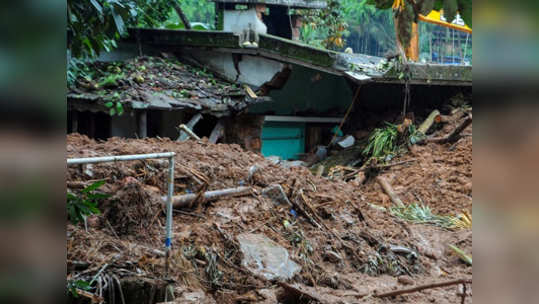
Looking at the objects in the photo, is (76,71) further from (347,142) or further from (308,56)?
(347,142)

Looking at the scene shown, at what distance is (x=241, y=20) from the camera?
12852mm

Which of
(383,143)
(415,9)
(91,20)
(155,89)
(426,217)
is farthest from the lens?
(383,143)

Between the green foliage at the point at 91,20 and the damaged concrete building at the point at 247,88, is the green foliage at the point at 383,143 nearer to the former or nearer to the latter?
the damaged concrete building at the point at 247,88

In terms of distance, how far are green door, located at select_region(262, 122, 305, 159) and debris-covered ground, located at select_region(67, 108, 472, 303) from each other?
4.41m

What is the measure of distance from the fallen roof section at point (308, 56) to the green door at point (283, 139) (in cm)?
181

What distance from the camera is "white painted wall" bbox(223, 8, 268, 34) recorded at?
12.6 m

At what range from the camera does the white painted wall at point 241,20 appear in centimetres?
1258

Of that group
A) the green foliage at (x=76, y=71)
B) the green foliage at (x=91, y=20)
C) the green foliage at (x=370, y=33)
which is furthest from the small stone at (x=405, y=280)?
the green foliage at (x=370, y=33)

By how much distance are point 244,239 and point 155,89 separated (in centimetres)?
523

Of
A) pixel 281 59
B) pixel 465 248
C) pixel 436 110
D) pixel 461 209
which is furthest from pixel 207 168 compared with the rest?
pixel 436 110

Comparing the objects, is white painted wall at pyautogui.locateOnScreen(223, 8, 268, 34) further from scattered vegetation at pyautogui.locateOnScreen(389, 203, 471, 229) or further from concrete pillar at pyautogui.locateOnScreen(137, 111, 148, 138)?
scattered vegetation at pyautogui.locateOnScreen(389, 203, 471, 229)

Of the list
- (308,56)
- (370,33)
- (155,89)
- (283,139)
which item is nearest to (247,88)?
(308,56)
